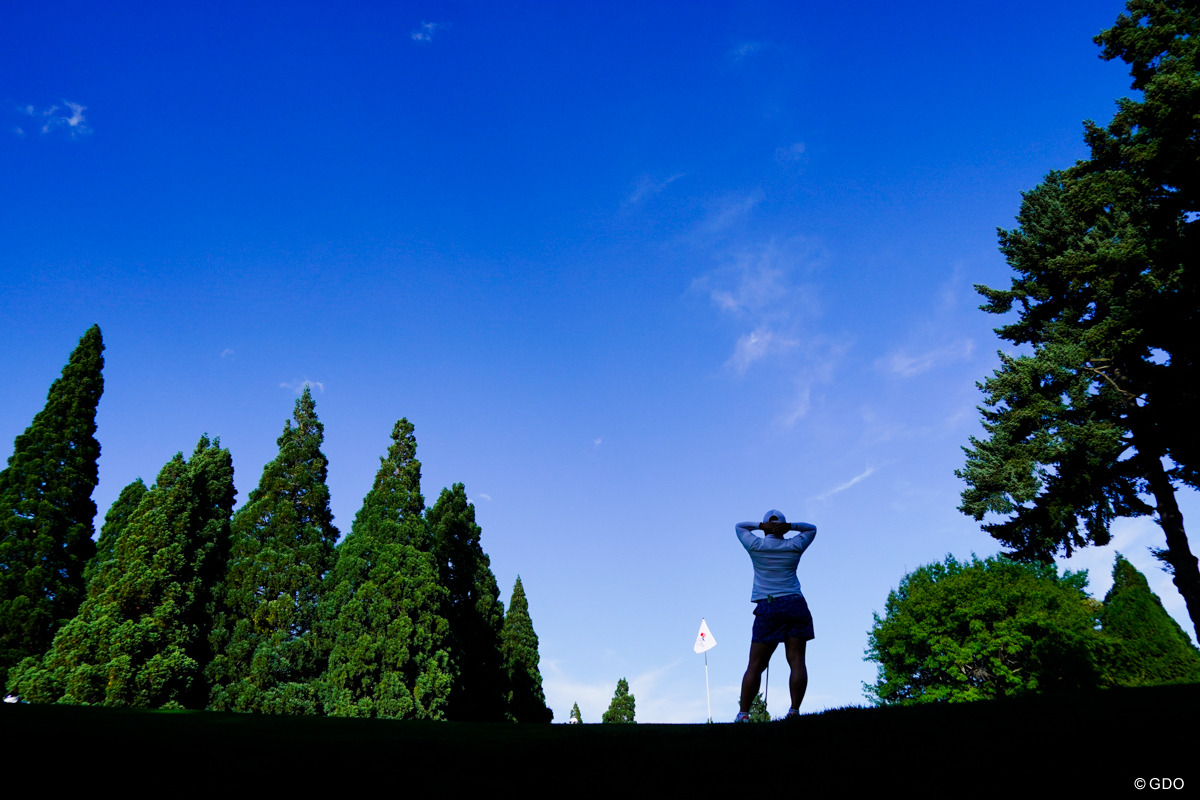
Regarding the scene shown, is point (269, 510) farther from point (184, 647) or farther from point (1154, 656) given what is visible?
point (1154, 656)

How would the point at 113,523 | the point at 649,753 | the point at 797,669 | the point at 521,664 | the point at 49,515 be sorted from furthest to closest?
the point at 521,664 < the point at 113,523 < the point at 49,515 < the point at 797,669 < the point at 649,753

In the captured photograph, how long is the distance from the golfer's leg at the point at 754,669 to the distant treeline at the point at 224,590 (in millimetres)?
25536

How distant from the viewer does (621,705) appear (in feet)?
283

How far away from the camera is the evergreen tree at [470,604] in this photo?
38406 millimetres

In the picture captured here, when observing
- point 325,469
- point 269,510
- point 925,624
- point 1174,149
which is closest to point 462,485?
point 325,469

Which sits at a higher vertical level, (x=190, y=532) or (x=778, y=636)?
(x=190, y=532)

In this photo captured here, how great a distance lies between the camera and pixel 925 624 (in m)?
44.6

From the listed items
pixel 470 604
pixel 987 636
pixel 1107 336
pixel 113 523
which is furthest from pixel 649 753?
pixel 987 636

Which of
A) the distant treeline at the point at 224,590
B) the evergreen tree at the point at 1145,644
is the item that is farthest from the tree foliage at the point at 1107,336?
the distant treeline at the point at 224,590

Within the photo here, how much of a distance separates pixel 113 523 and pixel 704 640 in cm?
3427

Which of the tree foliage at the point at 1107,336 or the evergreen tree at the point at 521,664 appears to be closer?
the tree foliage at the point at 1107,336

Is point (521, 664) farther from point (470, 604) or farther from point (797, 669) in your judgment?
point (797, 669)

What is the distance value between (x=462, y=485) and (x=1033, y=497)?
3086 centimetres

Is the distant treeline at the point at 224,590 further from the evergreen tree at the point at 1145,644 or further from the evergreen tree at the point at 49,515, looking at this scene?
the evergreen tree at the point at 1145,644
